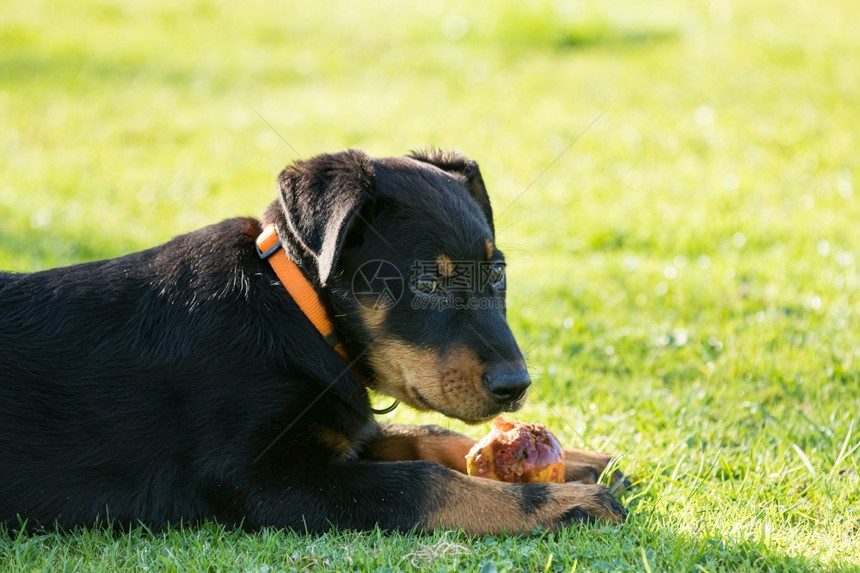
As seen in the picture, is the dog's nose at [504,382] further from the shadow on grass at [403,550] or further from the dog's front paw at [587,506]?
the shadow on grass at [403,550]

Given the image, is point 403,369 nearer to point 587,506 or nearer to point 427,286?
point 427,286

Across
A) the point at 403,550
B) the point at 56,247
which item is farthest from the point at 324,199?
the point at 56,247

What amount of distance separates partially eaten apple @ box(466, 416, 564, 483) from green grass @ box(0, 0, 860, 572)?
396mm

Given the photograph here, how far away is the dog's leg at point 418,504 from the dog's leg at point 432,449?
0.56m

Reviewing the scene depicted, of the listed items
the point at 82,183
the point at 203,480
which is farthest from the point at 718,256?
the point at 82,183

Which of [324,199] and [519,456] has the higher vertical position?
[324,199]

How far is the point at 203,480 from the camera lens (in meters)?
3.76

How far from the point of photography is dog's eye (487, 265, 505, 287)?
418 centimetres

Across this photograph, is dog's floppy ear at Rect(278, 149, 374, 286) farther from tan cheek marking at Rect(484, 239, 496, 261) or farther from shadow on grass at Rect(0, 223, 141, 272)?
shadow on grass at Rect(0, 223, 141, 272)

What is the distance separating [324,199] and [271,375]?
0.73 meters

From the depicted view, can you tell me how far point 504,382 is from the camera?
3.79 meters

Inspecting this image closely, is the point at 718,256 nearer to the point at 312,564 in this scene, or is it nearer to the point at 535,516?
the point at 535,516

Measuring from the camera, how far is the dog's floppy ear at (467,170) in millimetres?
4746

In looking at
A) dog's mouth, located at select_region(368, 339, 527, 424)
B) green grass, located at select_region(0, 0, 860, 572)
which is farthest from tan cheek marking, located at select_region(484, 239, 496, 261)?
green grass, located at select_region(0, 0, 860, 572)
